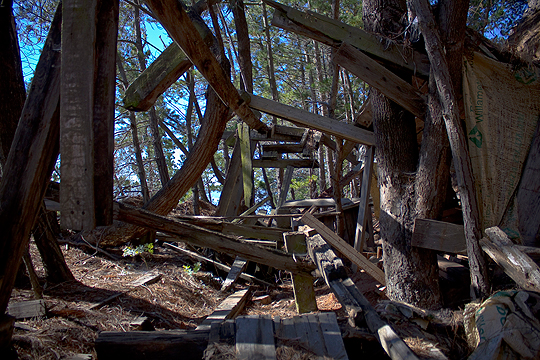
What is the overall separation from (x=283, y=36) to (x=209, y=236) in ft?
52.6

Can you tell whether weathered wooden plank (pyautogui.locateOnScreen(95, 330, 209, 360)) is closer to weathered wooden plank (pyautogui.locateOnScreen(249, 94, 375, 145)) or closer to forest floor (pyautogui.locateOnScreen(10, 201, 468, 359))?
forest floor (pyautogui.locateOnScreen(10, 201, 468, 359))

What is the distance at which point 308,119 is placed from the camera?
4961mm

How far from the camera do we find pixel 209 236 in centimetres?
338

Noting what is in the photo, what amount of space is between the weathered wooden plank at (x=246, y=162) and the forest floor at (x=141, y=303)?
156cm

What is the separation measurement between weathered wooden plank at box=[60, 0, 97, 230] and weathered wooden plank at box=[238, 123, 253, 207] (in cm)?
443

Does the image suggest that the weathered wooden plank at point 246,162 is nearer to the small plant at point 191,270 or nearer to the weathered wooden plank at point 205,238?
the small plant at point 191,270

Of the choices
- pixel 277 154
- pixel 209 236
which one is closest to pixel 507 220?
pixel 209 236

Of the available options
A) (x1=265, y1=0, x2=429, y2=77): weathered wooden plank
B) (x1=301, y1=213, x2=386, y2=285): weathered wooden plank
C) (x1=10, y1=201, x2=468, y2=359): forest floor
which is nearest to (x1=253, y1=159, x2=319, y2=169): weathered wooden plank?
(x1=10, y1=201, x2=468, y2=359): forest floor

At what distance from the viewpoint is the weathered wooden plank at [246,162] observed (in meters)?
6.65

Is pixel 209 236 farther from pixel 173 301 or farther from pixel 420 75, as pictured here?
pixel 420 75

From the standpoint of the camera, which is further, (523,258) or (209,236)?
(209,236)

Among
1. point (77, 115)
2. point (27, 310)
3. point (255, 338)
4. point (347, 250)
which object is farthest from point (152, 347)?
point (347, 250)

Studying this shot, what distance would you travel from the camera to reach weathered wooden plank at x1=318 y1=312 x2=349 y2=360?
2.08m

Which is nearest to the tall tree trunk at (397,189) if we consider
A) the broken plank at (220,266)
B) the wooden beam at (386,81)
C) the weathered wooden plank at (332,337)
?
the wooden beam at (386,81)
